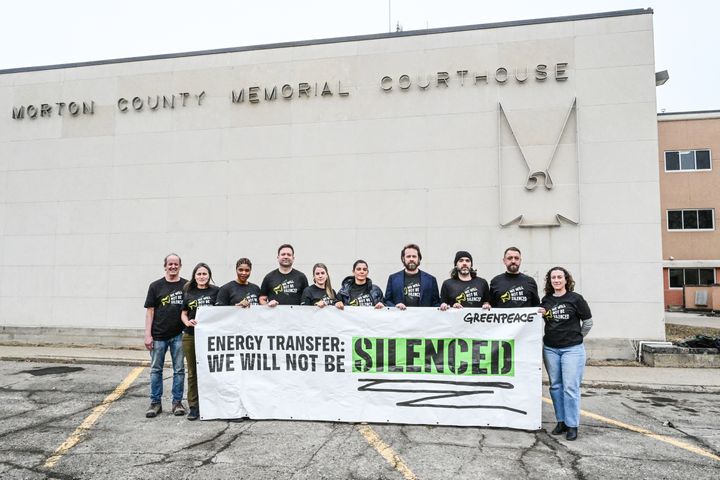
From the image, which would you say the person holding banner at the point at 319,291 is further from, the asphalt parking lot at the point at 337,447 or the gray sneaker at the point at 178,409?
the gray sneaker at the point at 178,409

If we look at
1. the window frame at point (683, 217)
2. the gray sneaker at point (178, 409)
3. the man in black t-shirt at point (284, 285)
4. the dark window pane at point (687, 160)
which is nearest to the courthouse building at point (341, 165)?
the man in black t-shirt at point (284, 285)

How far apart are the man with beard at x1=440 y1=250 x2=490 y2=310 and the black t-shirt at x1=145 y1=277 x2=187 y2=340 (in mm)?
3315

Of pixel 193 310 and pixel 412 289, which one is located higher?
pixel 412 289

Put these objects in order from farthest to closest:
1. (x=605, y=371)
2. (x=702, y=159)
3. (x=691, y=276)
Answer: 1. (x=691, y=276)
2. (x=702, y=159)
3. (x=605, y=371)

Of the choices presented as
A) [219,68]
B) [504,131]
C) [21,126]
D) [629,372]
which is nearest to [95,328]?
[21,126]

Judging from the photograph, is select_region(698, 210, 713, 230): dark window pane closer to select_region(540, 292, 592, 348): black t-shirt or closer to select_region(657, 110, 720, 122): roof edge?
select_region(657, 110, 720, 122): roof edge

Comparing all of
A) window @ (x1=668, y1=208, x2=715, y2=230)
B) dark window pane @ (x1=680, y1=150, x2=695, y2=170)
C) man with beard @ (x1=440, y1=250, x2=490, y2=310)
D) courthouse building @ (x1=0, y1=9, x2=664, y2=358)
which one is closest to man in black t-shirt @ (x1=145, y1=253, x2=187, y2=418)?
man with beard @ (x1=440, y1=250, x2=490, y2=310)

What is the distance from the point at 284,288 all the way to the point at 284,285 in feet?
0.13

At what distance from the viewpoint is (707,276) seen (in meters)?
26.5

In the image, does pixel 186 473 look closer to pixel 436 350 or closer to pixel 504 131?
pixel 436 350

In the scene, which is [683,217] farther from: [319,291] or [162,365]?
[162,365]

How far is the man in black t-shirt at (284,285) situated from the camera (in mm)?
6188

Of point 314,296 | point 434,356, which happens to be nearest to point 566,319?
point 434,356

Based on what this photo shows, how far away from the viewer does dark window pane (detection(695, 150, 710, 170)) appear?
1032 inches
